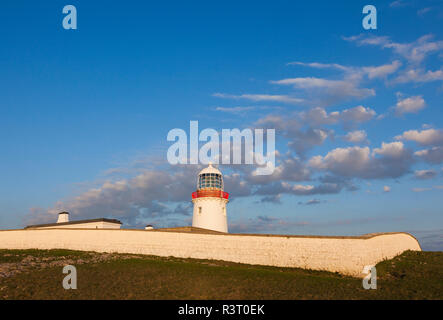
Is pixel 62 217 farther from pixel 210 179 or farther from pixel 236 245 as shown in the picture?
pixel 236 245

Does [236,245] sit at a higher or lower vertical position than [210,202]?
lower

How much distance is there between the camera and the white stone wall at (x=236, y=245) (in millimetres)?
26312

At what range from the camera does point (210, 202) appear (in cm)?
4106

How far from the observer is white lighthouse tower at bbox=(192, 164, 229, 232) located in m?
40.8

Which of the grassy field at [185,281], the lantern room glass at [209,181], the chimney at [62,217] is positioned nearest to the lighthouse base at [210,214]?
the lantern room glass at [209,181]

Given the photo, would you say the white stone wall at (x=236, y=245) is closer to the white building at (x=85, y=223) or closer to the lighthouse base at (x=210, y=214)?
the white building at (x=85, y=223)

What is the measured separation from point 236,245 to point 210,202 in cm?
1213

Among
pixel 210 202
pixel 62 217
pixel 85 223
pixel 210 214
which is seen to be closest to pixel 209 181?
pixel 210 202

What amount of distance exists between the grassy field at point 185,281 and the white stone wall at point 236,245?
1036 mm

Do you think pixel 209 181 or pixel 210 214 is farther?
pixel 209 181

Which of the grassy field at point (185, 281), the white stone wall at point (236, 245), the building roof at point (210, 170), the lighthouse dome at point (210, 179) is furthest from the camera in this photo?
the building roof at point (210, 170)

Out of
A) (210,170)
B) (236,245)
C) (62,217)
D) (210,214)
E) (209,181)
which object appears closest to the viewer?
(236,245)

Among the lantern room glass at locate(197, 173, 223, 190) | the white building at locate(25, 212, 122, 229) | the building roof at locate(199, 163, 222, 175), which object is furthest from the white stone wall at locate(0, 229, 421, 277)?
the building roof at locate(199, 163, 222, 175)
